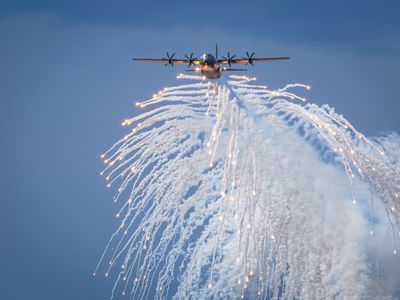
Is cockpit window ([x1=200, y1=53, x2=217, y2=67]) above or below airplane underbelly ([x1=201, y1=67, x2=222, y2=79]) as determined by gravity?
above

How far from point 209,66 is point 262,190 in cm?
1199

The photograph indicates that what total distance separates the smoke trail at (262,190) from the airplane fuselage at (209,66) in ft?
7.34

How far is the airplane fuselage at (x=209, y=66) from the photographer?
61147 millimetres

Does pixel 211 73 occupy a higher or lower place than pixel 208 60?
lower

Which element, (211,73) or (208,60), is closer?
(208,60)

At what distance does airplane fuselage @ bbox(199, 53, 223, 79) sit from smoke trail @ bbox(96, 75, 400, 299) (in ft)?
7.34

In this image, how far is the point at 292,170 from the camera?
6594 cm

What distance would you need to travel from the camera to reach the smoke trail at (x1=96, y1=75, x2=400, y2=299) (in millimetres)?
62625

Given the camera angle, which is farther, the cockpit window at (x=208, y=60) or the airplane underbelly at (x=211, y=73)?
the airplane underbelly at (x=211, y=73)

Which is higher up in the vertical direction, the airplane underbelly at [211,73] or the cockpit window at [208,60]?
the cockpit window at [208,60]

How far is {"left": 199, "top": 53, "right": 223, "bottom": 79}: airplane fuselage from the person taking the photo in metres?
61.1

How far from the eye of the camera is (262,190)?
63.2 metres

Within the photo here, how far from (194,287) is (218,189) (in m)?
12.2

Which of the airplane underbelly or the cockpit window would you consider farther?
the airplane underbelly
